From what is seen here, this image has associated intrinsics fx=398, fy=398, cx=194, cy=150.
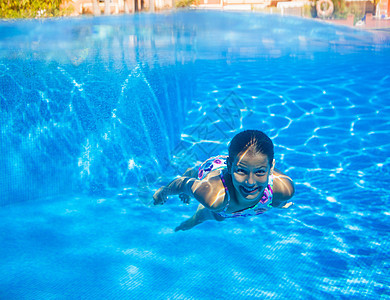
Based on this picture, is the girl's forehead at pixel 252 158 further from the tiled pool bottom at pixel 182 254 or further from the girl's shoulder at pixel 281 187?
the tiled pool bottom at pixel 182 254

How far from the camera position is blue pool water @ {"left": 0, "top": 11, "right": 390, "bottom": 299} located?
3.04 metres

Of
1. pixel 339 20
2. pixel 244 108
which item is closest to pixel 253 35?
pixel 339 20

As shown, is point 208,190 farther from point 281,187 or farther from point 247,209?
point 281,187

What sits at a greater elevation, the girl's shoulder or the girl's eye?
the girl's eye

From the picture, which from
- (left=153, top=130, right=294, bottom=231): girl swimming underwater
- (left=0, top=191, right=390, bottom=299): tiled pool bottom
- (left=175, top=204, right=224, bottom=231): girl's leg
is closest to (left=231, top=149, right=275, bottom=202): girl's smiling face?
(left=153, top=130, right=294, bottom=231): girl swimming underwater

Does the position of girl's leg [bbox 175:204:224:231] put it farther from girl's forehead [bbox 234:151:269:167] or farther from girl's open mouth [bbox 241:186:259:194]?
girl's forehead [bbox 234:151:269:167]

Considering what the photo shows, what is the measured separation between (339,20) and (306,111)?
4.25 meters

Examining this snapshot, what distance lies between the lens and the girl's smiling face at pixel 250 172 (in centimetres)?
239

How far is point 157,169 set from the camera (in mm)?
4719

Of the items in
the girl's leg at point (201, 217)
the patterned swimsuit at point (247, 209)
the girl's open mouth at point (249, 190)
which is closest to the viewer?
the girl's open mouth at point (249, 190)

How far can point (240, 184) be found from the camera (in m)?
2.50

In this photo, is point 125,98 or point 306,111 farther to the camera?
point 306,111

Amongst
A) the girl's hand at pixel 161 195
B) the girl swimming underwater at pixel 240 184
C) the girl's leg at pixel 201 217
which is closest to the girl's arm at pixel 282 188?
the girl swimming underwater at pixel 240 184

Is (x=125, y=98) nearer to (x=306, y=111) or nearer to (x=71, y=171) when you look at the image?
(x=71, y=171)
